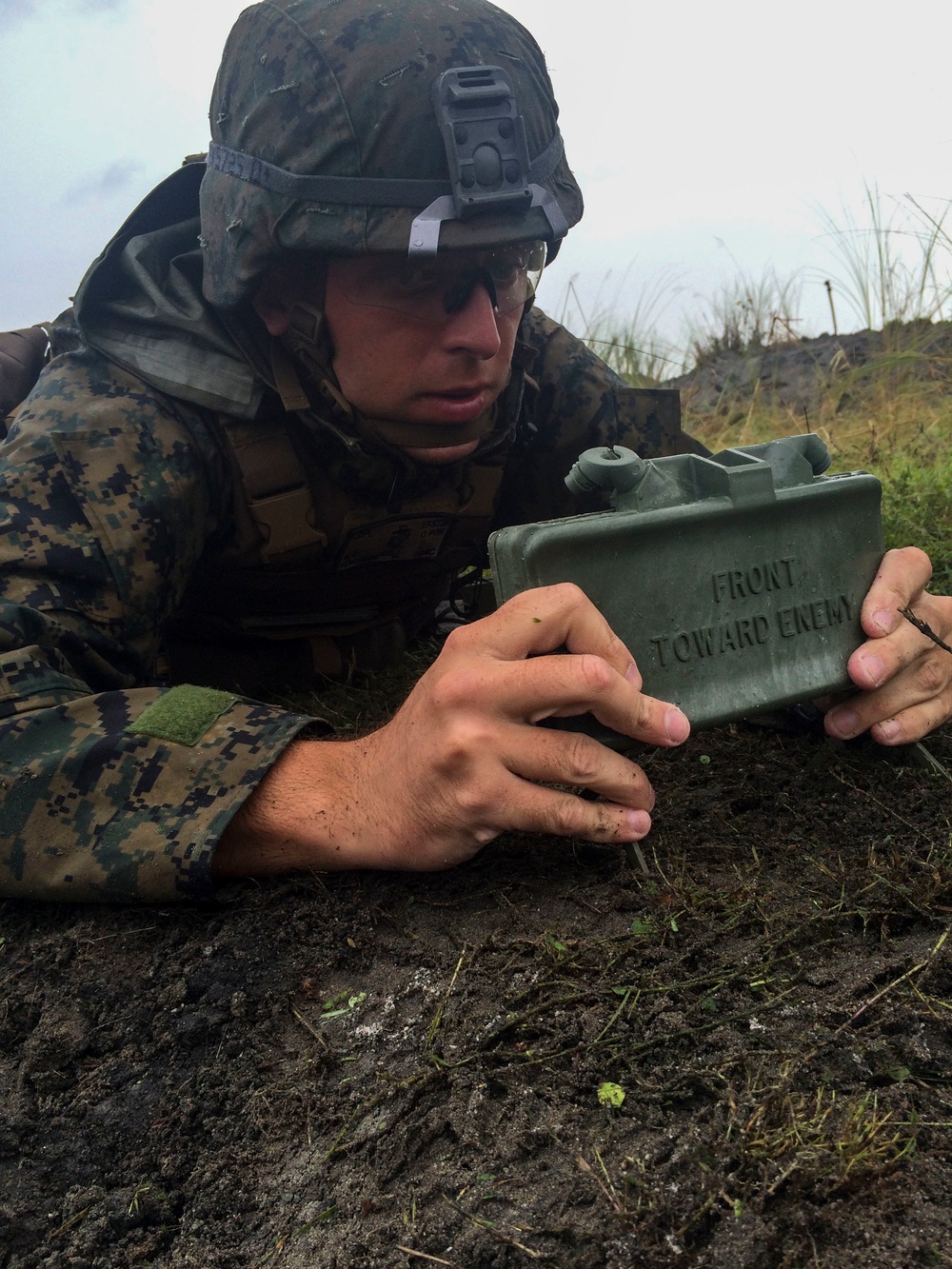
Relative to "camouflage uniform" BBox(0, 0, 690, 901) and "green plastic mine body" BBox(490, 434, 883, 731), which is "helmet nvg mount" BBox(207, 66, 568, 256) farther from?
"green plastic mine body" BBox(490, 434, 883, 731)

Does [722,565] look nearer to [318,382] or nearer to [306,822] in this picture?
[306,822]

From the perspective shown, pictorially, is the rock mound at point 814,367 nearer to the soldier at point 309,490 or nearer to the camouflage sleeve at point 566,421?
the camouflage sleeve at point 566,421

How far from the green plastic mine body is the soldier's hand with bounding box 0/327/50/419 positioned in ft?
7.06

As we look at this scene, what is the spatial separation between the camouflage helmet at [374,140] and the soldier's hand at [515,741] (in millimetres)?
946

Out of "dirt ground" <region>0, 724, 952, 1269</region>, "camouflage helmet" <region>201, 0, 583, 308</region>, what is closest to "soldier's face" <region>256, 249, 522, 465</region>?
"camouflage helmet" <region>201, 0, 583, 308</region>

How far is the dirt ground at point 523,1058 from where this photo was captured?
40.8 inches

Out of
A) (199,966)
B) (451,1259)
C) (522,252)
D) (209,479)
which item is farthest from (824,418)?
(451,1259)

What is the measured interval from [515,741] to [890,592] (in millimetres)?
768

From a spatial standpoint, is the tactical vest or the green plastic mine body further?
the tactical vest

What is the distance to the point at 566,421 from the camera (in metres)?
3.06

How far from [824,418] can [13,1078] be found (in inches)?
221

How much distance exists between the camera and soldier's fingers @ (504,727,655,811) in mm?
1523

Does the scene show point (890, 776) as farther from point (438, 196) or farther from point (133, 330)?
point (133, 330)

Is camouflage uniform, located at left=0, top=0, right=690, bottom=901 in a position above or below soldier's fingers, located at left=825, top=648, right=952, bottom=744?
above
